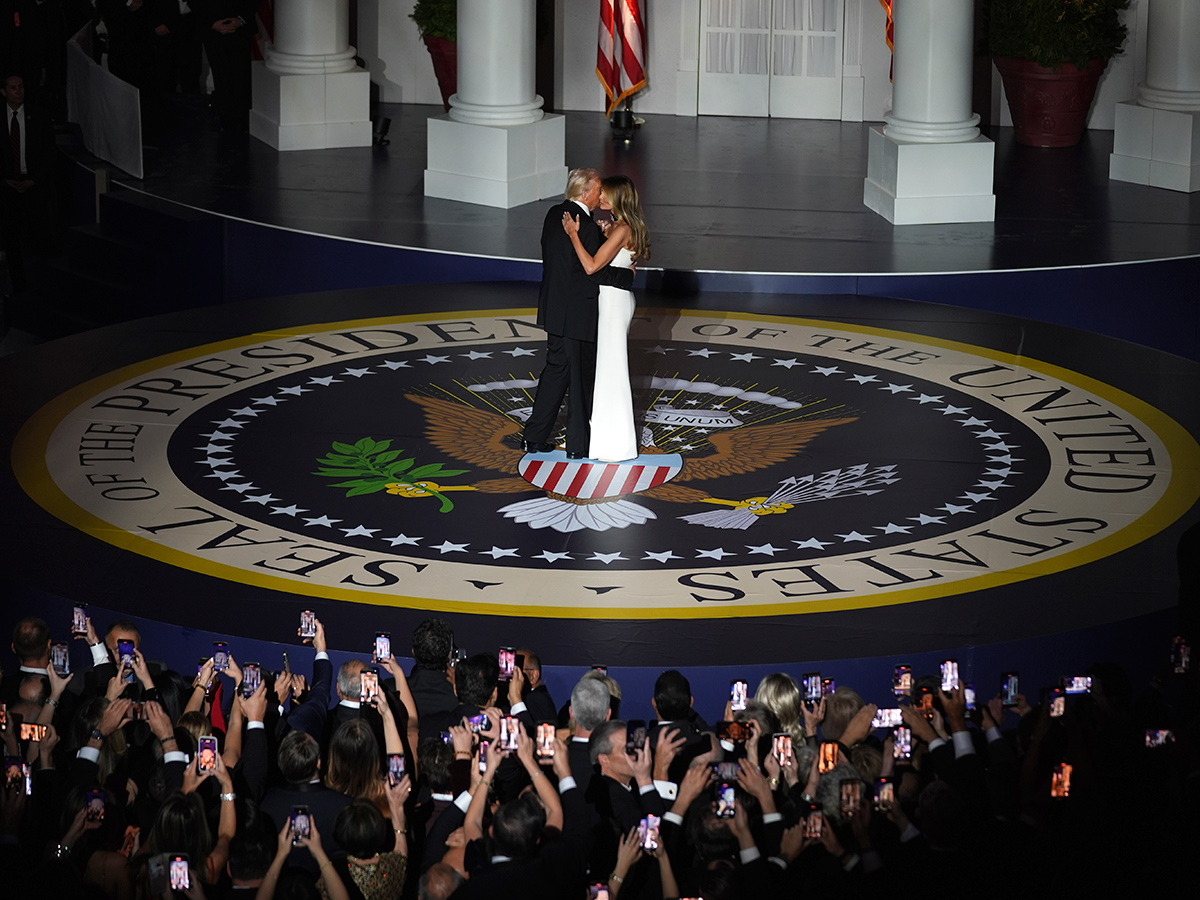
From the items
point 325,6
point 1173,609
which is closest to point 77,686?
point 1173,609

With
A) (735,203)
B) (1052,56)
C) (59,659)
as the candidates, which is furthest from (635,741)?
(1052,56)

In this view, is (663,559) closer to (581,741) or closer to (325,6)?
(581,741)

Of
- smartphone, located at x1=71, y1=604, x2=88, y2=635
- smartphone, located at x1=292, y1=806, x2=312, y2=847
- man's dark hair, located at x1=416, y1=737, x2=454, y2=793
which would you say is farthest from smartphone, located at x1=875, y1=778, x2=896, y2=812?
smartphone, located at x1=71, y1=604, x2=88, y2=635

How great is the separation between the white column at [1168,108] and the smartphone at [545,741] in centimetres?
988

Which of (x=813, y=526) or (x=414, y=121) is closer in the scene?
(x=813, y=526)

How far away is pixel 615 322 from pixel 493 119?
510 cm

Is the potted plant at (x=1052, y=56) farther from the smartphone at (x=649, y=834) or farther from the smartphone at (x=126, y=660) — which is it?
the smartphone at (x=649, y=834)

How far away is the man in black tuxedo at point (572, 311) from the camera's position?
26.3ft

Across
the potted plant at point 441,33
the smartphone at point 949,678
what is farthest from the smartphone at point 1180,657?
the potted plant at point 441,33

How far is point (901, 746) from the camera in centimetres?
493

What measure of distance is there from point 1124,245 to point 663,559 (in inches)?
219

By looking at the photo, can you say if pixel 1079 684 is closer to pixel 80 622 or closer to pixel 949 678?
pixel 949 678

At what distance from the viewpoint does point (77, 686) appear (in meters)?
6.00

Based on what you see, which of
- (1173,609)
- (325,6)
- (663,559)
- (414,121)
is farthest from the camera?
(414,121)
